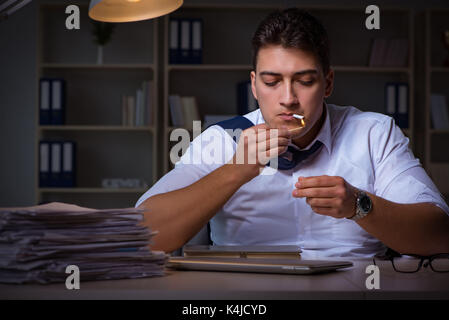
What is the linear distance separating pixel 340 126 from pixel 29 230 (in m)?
1.13

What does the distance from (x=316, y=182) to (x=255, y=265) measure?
27 centimetres

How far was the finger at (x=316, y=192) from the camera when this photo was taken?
3.72ft

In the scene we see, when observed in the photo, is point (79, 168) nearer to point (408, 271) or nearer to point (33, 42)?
point (33, 42)

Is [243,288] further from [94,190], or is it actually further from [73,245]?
[94,190]

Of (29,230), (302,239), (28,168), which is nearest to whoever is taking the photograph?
(29,230)

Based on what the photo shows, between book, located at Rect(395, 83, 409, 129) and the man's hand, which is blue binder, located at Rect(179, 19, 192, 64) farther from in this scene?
the man's hand

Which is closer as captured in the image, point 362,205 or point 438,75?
point 362,205

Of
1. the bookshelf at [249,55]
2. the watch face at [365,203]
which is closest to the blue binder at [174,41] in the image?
the bookshelf at [249,55]

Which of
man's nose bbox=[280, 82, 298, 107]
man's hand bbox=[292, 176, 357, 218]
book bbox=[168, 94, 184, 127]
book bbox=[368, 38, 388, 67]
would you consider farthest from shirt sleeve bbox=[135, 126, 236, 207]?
book bbox=[368, 38, 388, 67]

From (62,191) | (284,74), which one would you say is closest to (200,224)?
(284,74)

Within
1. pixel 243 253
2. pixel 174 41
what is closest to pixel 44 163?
pixel 174 41

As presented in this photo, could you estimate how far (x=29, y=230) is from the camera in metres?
0.88

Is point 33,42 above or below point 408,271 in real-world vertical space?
above

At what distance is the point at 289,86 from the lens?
1.51 metres
